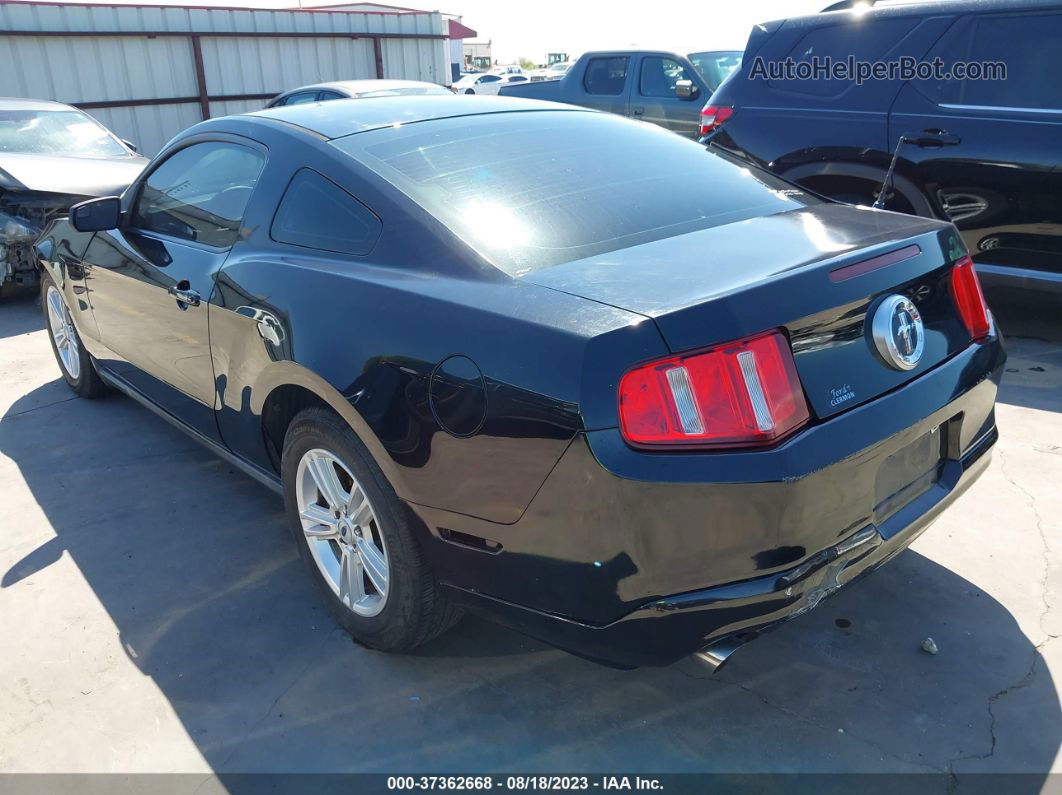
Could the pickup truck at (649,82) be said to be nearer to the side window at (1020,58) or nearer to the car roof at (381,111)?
the side window at (1020,58)

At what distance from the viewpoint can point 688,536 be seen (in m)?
1.93

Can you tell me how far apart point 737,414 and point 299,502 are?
5.21 feet

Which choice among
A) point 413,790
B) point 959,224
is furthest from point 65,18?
point 413,790

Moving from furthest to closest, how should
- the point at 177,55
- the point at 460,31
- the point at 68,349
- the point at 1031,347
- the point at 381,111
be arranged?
the point at 460,31 → the point at 177,55 → the point at 1031,347 → the point at 68,349 → the point at 381,111

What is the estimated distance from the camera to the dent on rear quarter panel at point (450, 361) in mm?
1979

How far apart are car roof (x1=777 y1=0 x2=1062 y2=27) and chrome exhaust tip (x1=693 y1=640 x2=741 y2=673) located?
14.5ft

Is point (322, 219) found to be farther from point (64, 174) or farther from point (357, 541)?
point (64, 174)

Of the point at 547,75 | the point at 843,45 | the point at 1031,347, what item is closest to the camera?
the point at 1031,347

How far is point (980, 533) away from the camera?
127 inches

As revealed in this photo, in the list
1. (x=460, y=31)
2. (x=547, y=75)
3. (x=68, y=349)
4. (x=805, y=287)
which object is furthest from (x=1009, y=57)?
(x=460, y=31)

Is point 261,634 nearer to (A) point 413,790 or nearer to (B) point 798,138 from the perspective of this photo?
(A) point 413,790

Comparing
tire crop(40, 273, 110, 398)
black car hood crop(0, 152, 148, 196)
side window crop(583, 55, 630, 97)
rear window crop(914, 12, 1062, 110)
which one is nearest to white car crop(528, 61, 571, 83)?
side window crop(583, 55, 630, 97)

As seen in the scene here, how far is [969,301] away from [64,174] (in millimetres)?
7145

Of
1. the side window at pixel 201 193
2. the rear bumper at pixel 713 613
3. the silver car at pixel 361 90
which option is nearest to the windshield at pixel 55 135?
the silver car at pixel 361 90
